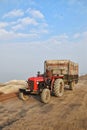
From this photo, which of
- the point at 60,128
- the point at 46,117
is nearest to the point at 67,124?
the point at 60,128

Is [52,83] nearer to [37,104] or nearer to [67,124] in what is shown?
[37,104]

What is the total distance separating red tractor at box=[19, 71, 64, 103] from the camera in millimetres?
15033

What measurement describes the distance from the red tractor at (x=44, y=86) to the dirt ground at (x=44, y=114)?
0.44 meters

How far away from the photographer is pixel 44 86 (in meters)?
15.6

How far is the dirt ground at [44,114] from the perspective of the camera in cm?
946

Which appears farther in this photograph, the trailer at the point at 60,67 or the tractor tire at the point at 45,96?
the trailer at the point at 60,67

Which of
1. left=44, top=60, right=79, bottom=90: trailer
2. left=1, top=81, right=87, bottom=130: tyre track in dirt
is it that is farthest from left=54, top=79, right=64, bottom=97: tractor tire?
left=44, top=60, right=79, bottom=90: trailer

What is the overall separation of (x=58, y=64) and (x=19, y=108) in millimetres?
5948

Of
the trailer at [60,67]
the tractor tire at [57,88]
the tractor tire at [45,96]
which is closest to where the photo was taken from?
the tractor tire at [45,96]

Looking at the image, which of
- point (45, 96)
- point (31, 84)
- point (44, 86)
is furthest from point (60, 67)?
point (45, 96)

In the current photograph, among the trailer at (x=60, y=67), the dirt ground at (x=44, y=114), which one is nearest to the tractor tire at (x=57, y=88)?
the dirt ground at (x=44, y=114)

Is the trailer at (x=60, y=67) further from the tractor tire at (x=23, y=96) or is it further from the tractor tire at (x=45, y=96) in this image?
the tractor tire at (x=45, y=96)

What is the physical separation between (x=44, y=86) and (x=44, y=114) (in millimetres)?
4158

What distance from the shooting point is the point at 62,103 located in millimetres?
14148
